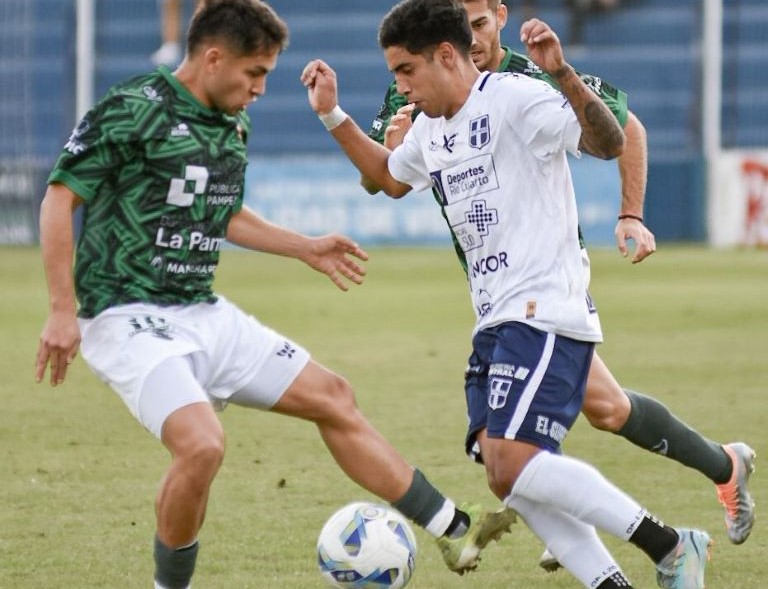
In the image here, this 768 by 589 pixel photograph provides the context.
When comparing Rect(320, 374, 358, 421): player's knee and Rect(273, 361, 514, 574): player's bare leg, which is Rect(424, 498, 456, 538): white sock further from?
Rect(320, 374, 358, 421): player's knee

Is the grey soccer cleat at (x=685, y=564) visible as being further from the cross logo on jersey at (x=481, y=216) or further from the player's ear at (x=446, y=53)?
the player's ear at (x=446, y=53)

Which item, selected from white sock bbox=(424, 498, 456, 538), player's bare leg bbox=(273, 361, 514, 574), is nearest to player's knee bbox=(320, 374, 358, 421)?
player's bare leg bbox=(273, 361, 514, 574)

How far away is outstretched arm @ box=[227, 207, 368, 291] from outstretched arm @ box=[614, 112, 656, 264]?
34.5 inches

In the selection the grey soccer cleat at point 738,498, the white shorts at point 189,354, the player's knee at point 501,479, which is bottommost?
the grey soccer cleat at point 738,498

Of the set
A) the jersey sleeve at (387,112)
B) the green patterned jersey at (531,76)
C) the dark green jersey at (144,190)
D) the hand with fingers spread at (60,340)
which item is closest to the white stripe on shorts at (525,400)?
the dark green jersey at (144,190)

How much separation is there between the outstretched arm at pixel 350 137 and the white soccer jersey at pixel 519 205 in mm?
511

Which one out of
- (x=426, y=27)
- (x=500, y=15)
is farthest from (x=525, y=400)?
(x=500, y=15)

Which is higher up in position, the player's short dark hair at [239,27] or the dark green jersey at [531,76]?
the player's short dark hair at [239,27]

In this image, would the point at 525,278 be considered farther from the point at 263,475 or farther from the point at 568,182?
the point at 263,475

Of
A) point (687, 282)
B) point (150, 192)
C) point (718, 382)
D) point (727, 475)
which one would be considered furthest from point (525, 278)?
point (687, 282)

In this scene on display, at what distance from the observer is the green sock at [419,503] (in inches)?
210

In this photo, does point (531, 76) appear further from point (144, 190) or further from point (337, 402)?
point (144, 190)

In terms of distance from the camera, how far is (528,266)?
5.04 m

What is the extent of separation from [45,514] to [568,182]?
264 cm
